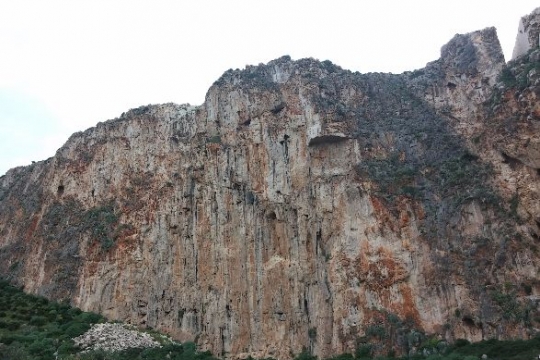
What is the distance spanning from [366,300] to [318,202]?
937 cm

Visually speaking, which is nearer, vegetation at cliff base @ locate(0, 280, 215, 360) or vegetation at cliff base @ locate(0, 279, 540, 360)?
vegetation at cliff base @ locate(0, 279, 540, 360)

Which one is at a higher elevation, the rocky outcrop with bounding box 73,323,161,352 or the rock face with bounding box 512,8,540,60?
the rock face with bounding box 512,8,540,60

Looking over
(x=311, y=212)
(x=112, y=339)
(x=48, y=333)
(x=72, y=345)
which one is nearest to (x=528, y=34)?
(x=311, y=212)

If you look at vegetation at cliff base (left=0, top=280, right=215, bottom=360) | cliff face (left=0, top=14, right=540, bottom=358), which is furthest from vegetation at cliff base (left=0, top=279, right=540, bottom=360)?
cliff face (left=0, top=14, right=540, bottom=358)

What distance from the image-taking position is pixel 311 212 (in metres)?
47.6

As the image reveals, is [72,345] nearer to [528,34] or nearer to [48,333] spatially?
[48,333]

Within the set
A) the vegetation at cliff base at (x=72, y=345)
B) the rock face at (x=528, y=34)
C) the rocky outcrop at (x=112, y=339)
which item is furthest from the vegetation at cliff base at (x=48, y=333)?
the rock face at (x=528, y=34)

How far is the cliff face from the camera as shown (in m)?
41.2

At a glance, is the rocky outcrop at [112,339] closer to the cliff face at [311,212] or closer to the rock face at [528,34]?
the cliff face at [311,212]

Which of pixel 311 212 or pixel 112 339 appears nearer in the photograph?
pixel 112 339

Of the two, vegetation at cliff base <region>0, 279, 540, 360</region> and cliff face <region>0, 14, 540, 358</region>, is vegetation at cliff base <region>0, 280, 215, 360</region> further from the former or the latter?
cliff face <region>0, 14, 540, 358</region>

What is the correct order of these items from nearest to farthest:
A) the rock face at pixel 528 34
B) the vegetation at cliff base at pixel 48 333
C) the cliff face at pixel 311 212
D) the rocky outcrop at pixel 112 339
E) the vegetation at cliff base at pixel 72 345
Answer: the vegetation at cliff base at pixel 72 345, the vegetation at cliff base at pixel 48 333, the rocky outcrop at pixel 112 339, the cliff face at pixel 311 212, the rock face at pixel 528 34

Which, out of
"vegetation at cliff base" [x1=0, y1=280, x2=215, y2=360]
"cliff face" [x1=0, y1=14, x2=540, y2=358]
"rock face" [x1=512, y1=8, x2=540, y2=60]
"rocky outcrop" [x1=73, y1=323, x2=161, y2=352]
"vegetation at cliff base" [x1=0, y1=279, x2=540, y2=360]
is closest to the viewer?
"vegetation at cliff base" [x1=0, y1=279, x2=540, y2=360]

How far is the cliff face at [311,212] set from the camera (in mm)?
41156
